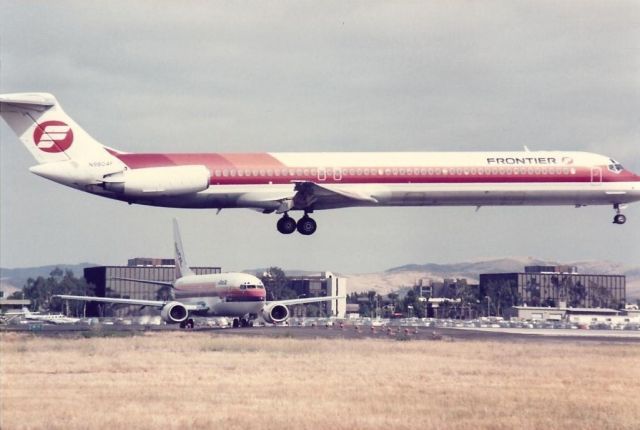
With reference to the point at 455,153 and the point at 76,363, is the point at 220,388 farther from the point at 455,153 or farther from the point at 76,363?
the point at 455,153

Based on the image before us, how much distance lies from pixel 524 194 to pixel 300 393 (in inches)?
917

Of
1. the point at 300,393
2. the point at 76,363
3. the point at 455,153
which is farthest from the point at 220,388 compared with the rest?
the point at 455,153

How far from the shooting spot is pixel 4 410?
30.8 meters

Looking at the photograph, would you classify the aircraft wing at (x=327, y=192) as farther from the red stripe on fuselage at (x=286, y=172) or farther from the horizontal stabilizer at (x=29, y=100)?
the horizontal stabilizer at (x=29, y=100)

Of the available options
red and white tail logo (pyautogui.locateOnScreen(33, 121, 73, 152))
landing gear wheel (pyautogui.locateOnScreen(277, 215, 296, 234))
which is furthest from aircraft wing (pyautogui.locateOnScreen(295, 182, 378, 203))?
red and white tail logo (pyautogui.locateOnScreen(33, 121, 73, 152))

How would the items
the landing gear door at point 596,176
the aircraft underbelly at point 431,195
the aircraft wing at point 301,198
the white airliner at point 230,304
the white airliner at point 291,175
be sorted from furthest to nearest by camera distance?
the white airliner at point 230,304, the landing gear door at point 596,176, the aircraft underbelly at point 431,195, the aircraft wing at point 301,198, the white airliner at point 291,175

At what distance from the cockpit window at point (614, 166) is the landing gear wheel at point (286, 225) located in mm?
16604

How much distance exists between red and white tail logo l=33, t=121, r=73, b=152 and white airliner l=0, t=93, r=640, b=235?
0.16 feet

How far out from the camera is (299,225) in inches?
2099

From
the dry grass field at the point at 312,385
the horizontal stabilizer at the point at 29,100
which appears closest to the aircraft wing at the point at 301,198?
the dry grass field at the point at 312,385

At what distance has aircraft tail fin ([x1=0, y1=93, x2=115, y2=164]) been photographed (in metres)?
53.3

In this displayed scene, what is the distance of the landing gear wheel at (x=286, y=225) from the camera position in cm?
5319

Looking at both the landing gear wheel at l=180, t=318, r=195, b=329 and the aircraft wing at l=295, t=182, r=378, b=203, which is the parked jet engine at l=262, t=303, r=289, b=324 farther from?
the aircraft wing at l=295, t=182, r=378, b=203

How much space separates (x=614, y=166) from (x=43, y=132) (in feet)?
95.7
